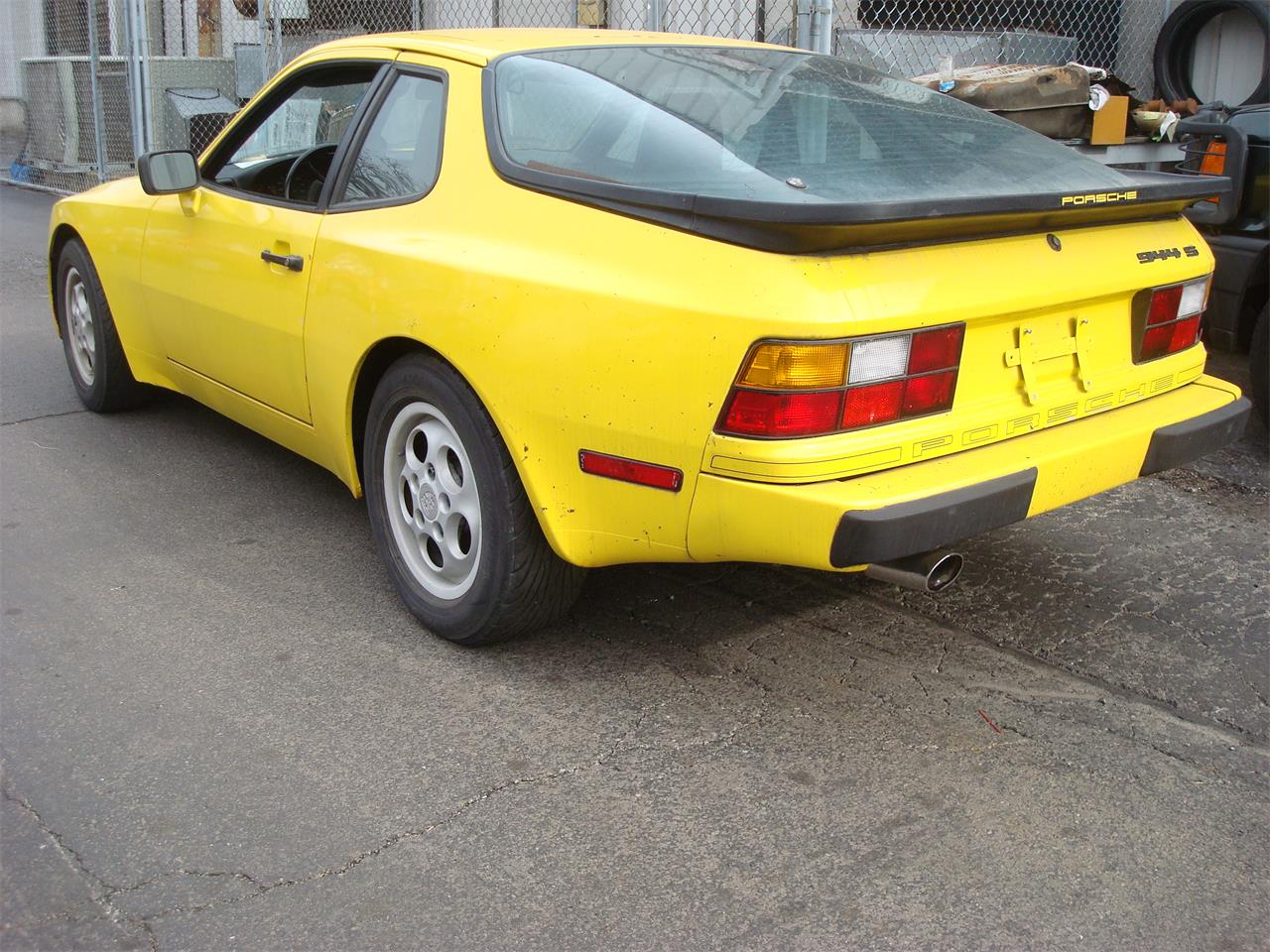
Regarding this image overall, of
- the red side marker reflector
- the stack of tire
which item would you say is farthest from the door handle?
the stack of tire

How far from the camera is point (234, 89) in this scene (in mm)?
12438

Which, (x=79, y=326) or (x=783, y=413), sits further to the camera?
(x=79, y=326)

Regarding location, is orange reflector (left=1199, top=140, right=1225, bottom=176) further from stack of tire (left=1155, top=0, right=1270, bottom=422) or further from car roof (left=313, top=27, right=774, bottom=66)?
stack of tire (left=1155, top=0, right=1270, bottom=422)

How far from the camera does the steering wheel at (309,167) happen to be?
400 centimetres

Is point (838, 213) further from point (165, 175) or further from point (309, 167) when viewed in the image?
point (165, 175)

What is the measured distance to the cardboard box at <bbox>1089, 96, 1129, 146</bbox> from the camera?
6941mm

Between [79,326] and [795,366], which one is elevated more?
[795,366]

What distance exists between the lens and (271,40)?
12.3 metres

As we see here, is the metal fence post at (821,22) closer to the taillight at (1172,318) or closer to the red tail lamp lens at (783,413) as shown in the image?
the taillight at (1172,318)

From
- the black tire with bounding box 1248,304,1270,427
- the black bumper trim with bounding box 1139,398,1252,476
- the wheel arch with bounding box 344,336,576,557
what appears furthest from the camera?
the black tire with bounding box 1248,304,1270,427

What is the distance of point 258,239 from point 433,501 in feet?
3.70

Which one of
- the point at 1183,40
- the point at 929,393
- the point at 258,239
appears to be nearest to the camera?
the point at 929,393

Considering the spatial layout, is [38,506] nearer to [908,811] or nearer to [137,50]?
[908,811]

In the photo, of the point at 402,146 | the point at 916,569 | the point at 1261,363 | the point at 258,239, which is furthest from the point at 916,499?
the point at 1261,363
